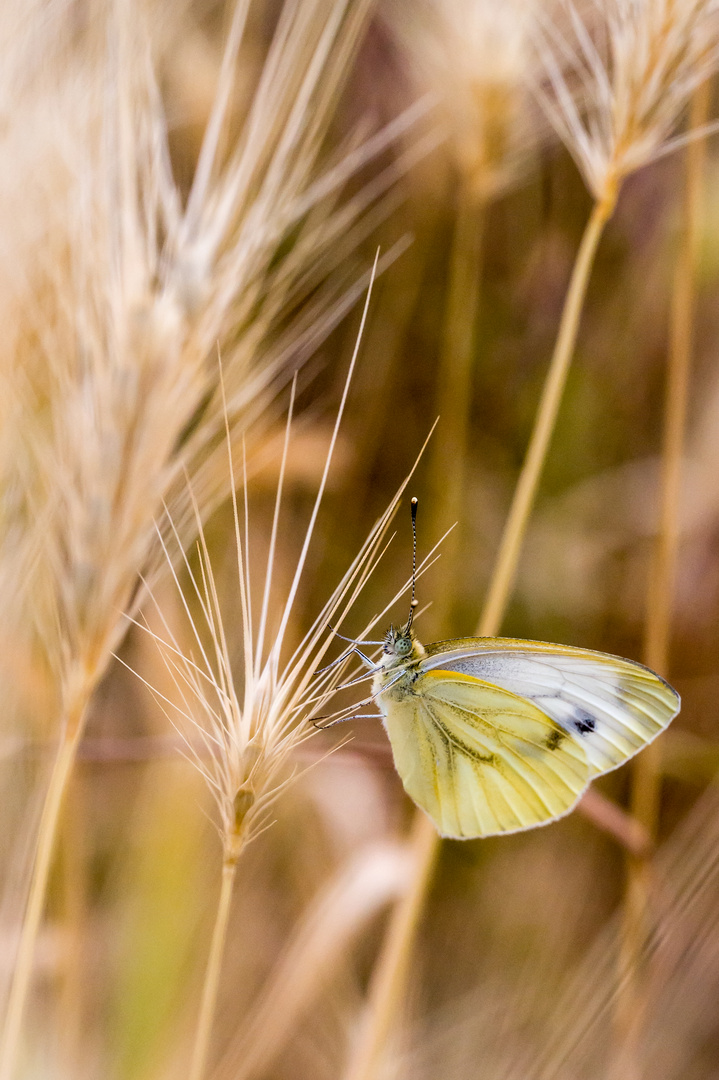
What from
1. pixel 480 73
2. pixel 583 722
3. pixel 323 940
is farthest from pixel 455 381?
pixel 323 940

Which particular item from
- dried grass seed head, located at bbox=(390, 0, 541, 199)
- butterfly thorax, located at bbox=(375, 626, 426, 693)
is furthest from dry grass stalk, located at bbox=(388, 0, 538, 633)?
butterfly thorax, located at bbox=(375, 626, 426, 693)

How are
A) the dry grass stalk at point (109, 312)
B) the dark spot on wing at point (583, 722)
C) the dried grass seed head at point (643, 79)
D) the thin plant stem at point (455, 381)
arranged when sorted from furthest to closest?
the thin plant stem at point (455, 381) → the dark spot on wing at point (583, 722) → the dried grass seed head at point (643, 79) → the dry grass stalk at point (109, 312)

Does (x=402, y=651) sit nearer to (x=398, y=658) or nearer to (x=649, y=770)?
(x=398, y=658)

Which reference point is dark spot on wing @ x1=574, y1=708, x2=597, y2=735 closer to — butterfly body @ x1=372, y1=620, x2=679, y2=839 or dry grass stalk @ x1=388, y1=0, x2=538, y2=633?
butterfly body @ x1=372, y1=620, x2=679, y2=839

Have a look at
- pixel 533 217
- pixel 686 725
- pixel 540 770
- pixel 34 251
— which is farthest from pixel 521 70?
pixel 686 725

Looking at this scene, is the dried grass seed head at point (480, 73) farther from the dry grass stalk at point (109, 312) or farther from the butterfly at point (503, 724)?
the butterfly at point (503, 724)

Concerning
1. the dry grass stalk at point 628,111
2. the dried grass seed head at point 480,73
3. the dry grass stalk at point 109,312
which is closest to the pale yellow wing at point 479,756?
the dry grass stalk at point 628,111

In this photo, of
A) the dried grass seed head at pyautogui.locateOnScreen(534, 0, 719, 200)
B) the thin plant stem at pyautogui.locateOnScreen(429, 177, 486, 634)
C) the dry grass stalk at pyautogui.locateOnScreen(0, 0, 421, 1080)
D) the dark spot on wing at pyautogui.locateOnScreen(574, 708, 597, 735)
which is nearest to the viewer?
the dry grass stalk at pyautogui.locateOnScreen(0, 0, 421, 1080)
